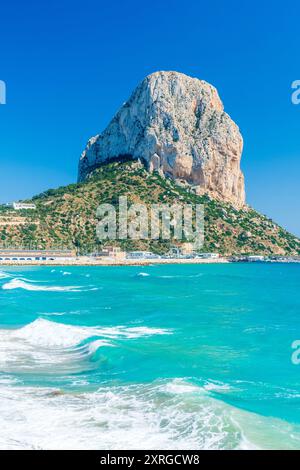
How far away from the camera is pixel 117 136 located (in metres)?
146

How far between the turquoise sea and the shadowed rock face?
344ft

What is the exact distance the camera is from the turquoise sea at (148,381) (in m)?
11.2

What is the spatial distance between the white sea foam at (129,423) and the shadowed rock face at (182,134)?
122075 millimetres

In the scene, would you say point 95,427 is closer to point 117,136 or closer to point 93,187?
point 93,187

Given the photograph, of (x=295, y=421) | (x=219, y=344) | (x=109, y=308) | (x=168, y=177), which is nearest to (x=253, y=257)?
(x=168, y=177)

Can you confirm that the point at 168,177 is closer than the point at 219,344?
No

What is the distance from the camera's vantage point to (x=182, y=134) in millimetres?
135000

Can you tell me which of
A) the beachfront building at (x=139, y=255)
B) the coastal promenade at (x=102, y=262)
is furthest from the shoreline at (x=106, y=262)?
the beachfront building at (x=139, y=255)

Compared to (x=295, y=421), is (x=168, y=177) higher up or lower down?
higher up

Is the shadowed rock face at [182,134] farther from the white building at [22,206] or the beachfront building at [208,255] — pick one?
the white building at [22,206]

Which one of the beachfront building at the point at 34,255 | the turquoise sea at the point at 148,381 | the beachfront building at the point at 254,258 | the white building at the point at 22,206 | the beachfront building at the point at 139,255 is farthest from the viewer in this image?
the beachfront building at the point at 254,258

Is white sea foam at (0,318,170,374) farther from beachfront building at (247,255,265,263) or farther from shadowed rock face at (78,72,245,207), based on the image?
shadowed rock face at (78,72,245,207)

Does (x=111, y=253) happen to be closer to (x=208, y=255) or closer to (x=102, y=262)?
(x=102, y=262)
